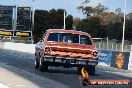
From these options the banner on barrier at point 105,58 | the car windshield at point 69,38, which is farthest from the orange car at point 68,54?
the banner on barrier at point 105,58

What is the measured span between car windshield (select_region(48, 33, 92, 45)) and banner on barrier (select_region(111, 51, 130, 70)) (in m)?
8.12

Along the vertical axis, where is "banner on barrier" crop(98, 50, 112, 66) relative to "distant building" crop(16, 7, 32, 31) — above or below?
below

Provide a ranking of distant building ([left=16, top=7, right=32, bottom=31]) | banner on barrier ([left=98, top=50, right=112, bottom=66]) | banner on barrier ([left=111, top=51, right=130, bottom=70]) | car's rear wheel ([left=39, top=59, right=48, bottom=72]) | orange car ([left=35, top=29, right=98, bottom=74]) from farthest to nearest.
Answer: distant building ([left=16, top=7, right=32, bottom=31]), banner on barrier ([left=98, top=50, right=112, bottom=66]), banner on barrier ([left=111, top=51, right=130, bottom=70]), car's rear wheel ([left=39, top=59, right=48, bottom=72]), orange car ([left=35, top=29, right=98, bottom=74])

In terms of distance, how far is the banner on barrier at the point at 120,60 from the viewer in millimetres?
29000

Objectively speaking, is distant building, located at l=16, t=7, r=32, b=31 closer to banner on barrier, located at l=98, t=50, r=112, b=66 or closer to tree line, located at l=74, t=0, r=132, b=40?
tree line, located at l=74, t=0, r=132, b=40

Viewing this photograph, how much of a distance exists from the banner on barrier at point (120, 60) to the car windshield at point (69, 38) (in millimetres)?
8119

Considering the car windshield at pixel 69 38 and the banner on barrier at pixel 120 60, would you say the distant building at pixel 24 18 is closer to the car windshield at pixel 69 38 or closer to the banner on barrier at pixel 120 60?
the banner on barrier at pixel 120 60

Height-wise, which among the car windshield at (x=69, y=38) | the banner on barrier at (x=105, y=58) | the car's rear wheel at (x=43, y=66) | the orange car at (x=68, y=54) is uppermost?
the car windshield at (x=69, y=38)

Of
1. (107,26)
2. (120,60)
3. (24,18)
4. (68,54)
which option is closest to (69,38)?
(68,54)

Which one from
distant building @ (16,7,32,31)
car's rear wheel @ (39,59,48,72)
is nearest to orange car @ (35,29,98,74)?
car's rear wheel @ (39,59,48,72)

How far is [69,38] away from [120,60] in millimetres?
9332

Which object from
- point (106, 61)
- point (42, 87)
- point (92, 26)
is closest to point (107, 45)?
point (106, 61)

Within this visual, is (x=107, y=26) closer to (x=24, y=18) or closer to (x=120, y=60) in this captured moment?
(x=24, y=18)

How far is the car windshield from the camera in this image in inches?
831
